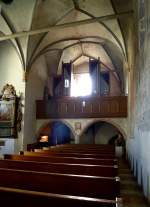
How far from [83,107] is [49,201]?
11811mm

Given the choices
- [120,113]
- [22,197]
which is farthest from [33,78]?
[22,197]

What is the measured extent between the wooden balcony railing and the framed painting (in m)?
1.87

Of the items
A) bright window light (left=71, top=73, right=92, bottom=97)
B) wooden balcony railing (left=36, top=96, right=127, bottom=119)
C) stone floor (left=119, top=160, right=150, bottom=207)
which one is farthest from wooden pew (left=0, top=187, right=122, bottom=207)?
bright window light (left=71, top=73, right=92, bottom=97)

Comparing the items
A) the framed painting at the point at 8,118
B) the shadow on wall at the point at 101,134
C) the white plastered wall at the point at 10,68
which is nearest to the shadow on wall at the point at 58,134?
the shadow on wall at the point at 101,134

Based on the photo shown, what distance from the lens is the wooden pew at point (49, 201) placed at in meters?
1.66

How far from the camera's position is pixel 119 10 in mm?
10445

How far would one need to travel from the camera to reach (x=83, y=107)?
13.5 meters

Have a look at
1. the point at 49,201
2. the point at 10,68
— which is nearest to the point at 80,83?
the point at 10,68

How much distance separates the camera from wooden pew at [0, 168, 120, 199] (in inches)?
93.8

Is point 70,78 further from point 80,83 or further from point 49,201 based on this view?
point 49,201

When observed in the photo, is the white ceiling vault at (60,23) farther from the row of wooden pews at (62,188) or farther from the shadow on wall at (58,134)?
the row of wooden pews at (62,188)

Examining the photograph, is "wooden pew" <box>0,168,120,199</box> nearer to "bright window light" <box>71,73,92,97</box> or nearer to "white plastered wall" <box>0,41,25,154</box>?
"white plastered wall" <box>0,41,25,154</box>

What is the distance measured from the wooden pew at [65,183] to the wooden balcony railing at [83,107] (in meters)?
10.6

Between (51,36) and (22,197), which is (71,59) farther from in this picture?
(22,197)
